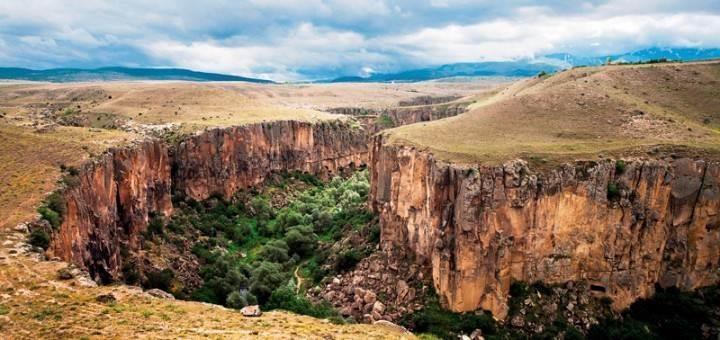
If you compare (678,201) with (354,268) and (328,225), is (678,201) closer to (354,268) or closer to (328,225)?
(354,268)

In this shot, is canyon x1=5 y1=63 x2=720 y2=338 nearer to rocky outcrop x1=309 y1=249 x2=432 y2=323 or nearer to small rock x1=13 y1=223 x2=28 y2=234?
rocky outcrop x1=309 y1=249 x2=432 y2=323

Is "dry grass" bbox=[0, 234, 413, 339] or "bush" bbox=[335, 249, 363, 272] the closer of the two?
"dry grass" bbox=[0, 234, 413, 339]

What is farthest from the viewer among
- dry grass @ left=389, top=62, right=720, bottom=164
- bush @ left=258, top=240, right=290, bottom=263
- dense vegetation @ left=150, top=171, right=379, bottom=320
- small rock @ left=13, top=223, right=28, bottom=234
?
bush @ left=258, top=240, right=290, bottom=263

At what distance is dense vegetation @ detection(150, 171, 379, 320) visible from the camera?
47688 mm

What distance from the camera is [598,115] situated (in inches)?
2282

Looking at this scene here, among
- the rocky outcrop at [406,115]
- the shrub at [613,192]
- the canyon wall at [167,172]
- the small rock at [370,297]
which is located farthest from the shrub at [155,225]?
the rocky outcrop at [406,115]

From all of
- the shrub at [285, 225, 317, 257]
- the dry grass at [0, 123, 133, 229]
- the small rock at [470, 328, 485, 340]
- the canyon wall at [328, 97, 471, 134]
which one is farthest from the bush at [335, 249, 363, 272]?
the canyon wall at [328, 97, 471, 134]

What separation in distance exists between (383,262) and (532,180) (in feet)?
53.8

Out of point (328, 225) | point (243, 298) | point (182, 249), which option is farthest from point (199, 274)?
point (328, 225)

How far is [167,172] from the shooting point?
2456 inches

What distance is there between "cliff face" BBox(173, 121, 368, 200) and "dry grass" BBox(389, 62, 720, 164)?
29639 millimetres

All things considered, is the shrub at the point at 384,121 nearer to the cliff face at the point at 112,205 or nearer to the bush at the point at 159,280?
the cliff face at the point at 112,205

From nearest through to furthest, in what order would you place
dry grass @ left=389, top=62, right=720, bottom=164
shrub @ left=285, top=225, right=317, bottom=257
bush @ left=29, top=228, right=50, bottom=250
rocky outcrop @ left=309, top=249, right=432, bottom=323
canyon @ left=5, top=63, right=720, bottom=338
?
bush @ left=29, top=228, right=50, bottom=250, canyon @ left=5, top=63, right=720, bottom=338, rocky outcrop @ left=309, top=249, right=432, bottom=323, dry grass @ left=389, top=62, right=720, bottom=164, shrub @ left=285, top=225, right=317, bottom=257

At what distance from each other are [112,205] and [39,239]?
601 inches
